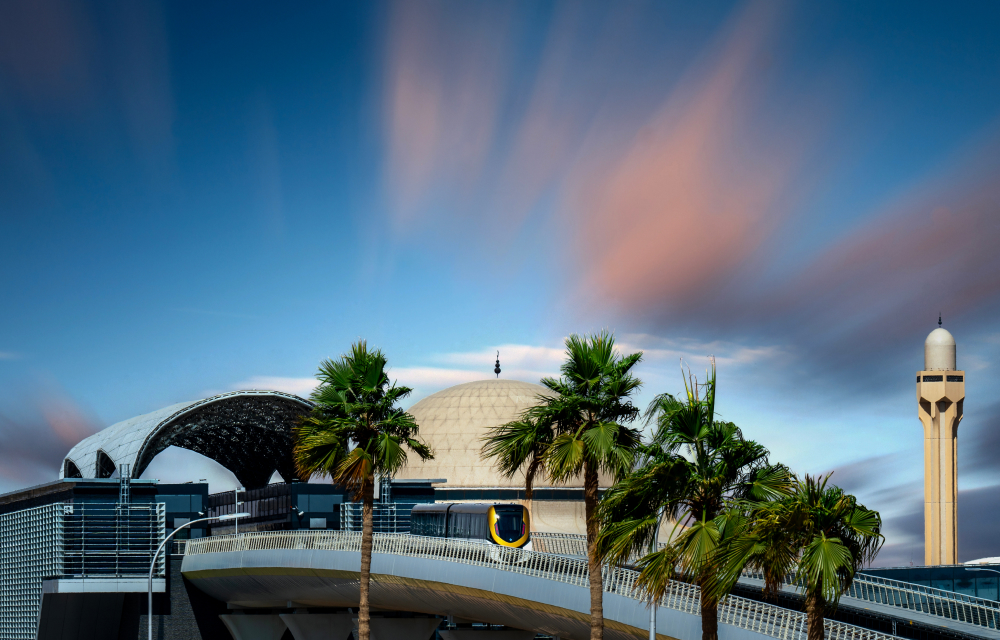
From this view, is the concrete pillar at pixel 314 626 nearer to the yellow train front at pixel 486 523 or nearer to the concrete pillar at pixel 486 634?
the concrete pillar at pixel 486 634

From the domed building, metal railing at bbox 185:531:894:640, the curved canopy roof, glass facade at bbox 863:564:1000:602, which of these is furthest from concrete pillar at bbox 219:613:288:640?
the domed building

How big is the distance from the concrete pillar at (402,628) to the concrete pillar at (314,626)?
636 cm

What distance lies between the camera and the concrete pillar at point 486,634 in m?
46.6

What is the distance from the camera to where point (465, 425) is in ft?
328

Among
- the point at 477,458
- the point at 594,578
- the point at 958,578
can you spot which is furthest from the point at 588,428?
the point at 477,458

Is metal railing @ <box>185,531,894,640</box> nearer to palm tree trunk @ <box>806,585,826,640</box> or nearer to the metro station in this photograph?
the metro station

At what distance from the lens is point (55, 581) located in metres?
51.9

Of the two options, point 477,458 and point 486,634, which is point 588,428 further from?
point 477,458

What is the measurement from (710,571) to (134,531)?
41.7m

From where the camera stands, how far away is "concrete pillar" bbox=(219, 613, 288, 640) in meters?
57.8

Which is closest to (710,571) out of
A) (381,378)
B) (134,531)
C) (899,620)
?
(899,620)

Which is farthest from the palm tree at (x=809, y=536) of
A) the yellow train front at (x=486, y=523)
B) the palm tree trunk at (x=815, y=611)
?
the yellow train front at (x=486, y=523)

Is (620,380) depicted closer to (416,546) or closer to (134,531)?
(416,546)

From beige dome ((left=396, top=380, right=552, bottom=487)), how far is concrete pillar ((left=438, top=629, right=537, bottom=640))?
4309 centimetres
